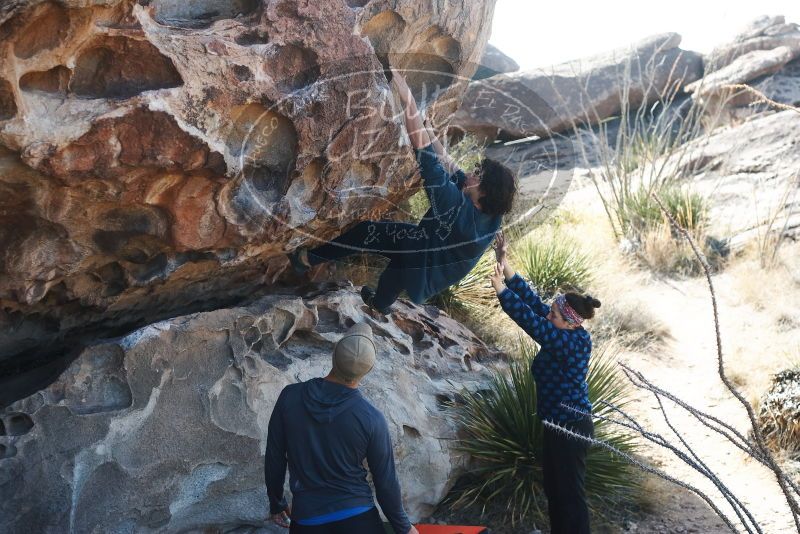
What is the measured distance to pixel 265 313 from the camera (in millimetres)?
4824

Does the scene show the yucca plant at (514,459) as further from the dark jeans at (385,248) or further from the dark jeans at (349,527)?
the dark jeans at (349,527)

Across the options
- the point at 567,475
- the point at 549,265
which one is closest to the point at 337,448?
the point at 567,475

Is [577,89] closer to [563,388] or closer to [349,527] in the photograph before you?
[563,388]

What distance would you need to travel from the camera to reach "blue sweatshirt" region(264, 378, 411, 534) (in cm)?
344

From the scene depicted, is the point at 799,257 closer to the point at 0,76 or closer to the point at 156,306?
the point at 156,306

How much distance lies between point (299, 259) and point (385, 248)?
601 mm

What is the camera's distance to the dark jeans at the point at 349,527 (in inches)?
137

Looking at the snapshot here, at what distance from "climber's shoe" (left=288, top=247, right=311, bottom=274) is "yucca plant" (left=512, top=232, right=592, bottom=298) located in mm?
3851

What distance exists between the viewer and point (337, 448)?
3.44 meters

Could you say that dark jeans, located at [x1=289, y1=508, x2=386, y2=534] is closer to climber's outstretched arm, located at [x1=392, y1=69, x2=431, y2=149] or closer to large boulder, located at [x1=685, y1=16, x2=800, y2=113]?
climber's outstretched arm, located at [x1=392, y1=69, x2=431, y2=149]

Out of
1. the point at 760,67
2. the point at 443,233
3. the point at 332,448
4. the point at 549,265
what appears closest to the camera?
the point at 332,448

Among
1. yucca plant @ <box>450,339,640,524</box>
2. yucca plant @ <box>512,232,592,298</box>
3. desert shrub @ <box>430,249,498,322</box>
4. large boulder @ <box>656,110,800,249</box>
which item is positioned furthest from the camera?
large boulder @ <box>656,110,800,249</box>

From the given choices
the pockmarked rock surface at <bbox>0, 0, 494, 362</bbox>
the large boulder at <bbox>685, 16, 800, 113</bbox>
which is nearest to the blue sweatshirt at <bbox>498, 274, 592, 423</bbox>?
the pockmarked rock surface at <bbox>0, 0, 494, 362</bbox>

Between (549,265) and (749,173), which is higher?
(749,173)
